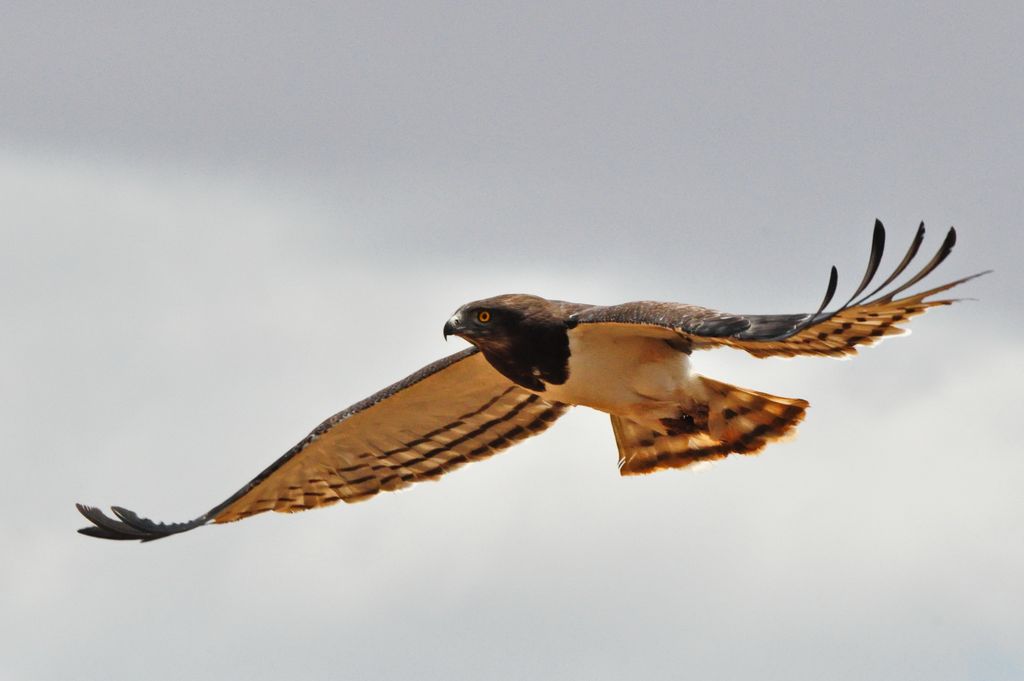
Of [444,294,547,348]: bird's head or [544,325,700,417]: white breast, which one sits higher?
[444,294,547,348]: bird's head

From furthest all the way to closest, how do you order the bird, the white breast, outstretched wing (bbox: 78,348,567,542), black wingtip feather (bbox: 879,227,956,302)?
1. outstretched wing (bbox: 78,348,567,542)
2. the white breast
3. the bird
4. black wingtip feather (bbox: 879,227,956,302)

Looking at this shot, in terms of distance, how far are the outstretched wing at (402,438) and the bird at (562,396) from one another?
14 mm

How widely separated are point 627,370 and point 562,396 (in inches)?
28.8

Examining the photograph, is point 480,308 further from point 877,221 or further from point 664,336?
point 877,221

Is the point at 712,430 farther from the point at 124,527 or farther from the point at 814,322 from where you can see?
the point at 124,527

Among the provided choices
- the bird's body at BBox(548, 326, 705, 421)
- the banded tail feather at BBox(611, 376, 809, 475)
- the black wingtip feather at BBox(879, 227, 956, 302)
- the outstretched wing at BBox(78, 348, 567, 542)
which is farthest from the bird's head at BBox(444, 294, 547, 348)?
the black wingtip feather at BBox(879, 227, 956, 302)

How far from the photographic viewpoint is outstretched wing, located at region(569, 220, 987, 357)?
10602 millimetres

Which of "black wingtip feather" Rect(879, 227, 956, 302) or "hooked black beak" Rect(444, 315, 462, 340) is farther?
"hooked black beak" Rect(444, 315, 462, 340)

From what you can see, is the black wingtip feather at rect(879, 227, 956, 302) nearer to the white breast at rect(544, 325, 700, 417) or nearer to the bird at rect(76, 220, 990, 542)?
the bird at rect(76, 220, 990, 542)

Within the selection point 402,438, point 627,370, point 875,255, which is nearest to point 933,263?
point 875,255

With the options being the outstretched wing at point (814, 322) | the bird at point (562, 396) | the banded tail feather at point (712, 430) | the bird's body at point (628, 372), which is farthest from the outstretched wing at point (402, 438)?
the outstretched wing at point (814, 322)

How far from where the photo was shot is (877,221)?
33.2 feet

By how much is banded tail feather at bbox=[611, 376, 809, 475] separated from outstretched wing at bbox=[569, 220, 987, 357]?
1715 mm

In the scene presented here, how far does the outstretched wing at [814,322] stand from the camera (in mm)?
10602
